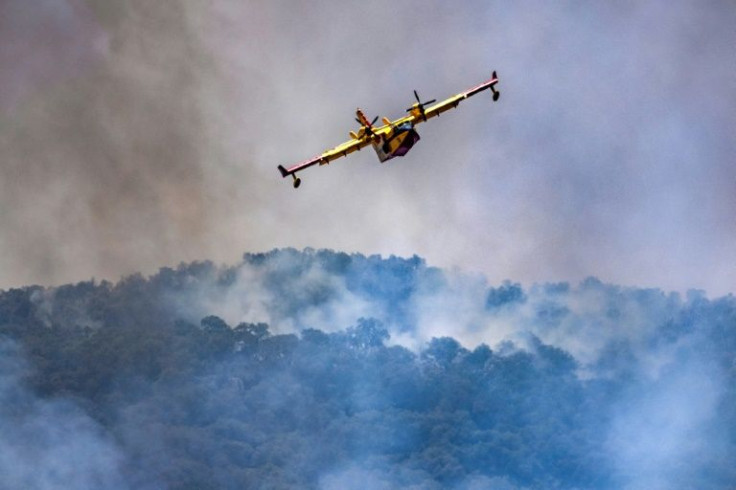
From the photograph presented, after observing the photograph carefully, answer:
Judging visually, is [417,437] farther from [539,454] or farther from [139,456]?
[139,456]

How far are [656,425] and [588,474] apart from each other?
11.3m

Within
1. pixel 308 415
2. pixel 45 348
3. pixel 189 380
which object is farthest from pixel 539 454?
pixel 45 348

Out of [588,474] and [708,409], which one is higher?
[708,409]

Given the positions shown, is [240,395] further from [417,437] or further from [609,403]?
[609,403]

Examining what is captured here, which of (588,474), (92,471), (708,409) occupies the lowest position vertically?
(92,471)

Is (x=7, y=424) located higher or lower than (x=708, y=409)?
lower

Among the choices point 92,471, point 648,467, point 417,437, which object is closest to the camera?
point 92,471

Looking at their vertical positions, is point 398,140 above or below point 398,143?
above

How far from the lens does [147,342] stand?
197375 millimetres

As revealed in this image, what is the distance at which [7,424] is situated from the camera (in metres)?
176

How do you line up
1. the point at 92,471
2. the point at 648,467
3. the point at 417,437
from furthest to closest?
the point at 417,437, the point at 648,467, the point at 92,471

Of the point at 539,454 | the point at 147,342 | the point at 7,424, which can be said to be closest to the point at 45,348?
the point at 147,342

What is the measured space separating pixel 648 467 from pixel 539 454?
1359 cm

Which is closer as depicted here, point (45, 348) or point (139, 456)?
point (139, 456)
